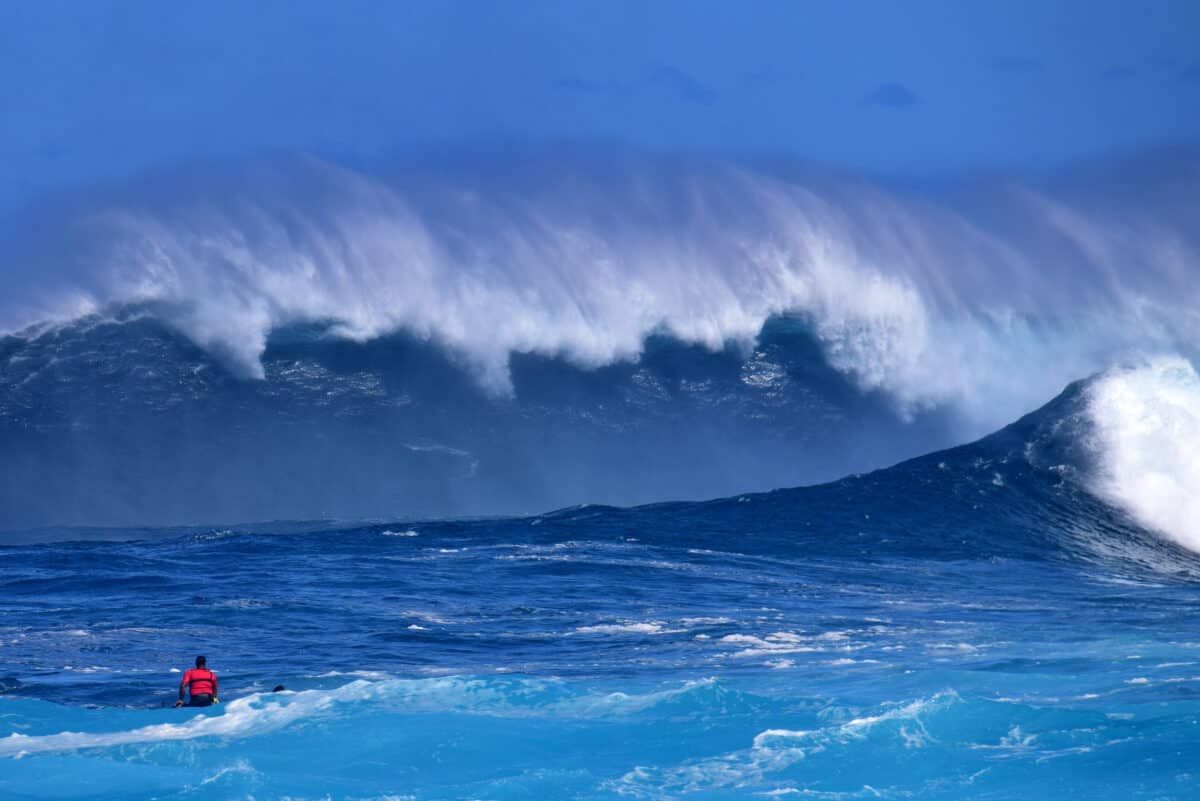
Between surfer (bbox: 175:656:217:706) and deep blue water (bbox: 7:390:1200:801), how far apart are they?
19 centimetres

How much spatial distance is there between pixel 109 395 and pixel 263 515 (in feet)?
16.2

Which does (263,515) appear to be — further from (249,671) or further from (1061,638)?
(1061,638)

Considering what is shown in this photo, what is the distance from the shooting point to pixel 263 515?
31.3m

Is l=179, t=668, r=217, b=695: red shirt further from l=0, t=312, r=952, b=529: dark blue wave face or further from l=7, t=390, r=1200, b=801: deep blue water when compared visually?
l=0, t=312, r=952, b=529: dark blue wave face

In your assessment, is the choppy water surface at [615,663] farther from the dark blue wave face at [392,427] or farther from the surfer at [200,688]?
the dark blue wave face at [392,427]

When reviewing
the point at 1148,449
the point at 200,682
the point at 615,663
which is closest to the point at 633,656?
the point at 615,663

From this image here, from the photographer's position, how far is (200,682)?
14047 millimetres

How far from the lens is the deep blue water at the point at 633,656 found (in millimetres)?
12117

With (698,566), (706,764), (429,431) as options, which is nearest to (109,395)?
(429,431)

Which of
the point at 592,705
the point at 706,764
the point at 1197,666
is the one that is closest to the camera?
the point at 706,764

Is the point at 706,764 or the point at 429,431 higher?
the point at 429,431

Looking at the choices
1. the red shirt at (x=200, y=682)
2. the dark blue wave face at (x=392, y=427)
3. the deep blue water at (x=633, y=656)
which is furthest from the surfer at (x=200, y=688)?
the dark blue wave face at (x=392, y=427)

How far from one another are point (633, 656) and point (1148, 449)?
17.4 meters

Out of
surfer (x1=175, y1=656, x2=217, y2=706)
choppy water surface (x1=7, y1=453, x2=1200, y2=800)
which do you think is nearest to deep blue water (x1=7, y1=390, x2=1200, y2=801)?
choppy water surface (x1=7, y1=453, x2=1200, y2=800)
